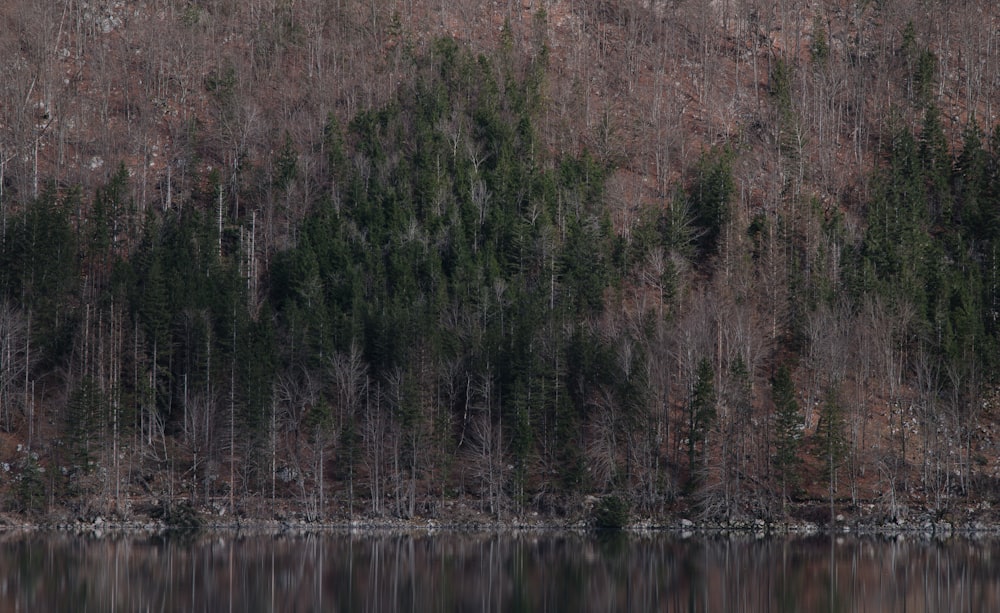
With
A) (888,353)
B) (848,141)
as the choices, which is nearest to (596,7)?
(848,141)

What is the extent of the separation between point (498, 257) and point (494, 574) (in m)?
51.5

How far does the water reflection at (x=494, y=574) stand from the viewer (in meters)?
46.6

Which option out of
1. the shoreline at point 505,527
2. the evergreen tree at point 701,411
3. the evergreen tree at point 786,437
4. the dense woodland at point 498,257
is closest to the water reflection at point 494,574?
the shoreline at point 505,527

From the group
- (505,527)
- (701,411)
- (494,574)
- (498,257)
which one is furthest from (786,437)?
(498,257)

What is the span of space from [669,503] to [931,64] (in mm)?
67817

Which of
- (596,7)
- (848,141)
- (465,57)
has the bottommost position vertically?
(848,141)

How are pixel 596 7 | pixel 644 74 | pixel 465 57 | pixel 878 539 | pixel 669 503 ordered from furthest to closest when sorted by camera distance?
pixel 596 7
pixel 644 74
pixel 465 57
pixel 669 503
pixel 878 539

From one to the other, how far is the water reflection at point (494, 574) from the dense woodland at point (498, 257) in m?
11.7

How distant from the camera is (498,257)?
341 feet

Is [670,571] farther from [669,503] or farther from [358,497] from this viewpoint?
[358,497]

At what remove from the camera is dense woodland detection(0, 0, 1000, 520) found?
83438 mm

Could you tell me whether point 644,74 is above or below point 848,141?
above

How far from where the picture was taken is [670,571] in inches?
2194

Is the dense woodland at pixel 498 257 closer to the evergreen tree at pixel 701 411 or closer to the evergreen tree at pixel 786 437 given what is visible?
the evergreen tree at pixel 786 437
